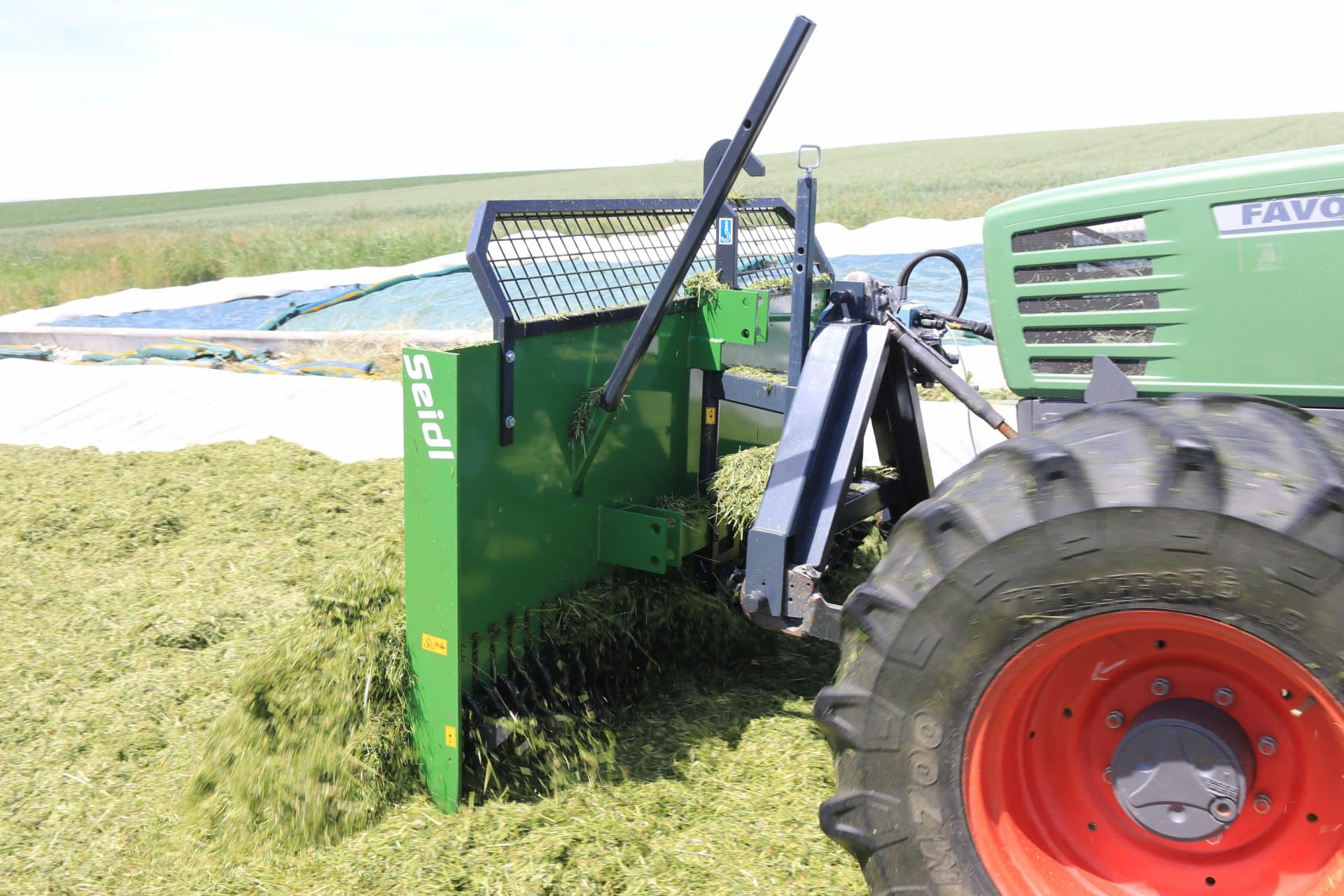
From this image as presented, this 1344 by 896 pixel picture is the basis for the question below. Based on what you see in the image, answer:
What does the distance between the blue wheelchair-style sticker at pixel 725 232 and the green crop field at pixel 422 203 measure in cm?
1132

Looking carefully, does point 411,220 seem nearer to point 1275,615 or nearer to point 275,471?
point 275,471

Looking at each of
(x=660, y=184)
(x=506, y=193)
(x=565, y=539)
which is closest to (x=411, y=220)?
(x=506, y=193)

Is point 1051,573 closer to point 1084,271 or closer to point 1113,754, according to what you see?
point 1113,754

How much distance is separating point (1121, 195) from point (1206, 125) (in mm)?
46581

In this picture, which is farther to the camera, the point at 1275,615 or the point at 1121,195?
the point at 1121,195

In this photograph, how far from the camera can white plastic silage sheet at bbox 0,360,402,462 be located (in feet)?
26.0

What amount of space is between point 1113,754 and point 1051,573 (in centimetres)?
47

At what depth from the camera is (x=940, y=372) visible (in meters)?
3.32

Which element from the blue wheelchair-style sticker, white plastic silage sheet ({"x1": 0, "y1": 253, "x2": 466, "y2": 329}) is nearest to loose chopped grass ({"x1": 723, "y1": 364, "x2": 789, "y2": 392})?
the blue wheelchair-style sticker

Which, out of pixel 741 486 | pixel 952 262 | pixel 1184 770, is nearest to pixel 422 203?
pixel 952 262

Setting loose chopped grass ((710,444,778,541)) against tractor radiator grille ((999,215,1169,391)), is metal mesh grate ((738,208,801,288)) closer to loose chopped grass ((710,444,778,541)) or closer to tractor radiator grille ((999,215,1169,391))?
loose chopped grass ((710,444,778,541))

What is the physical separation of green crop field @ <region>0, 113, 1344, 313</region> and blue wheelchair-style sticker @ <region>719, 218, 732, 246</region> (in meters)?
11.3

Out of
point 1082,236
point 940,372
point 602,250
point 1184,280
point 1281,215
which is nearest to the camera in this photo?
point 1281,215

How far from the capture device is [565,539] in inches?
137
